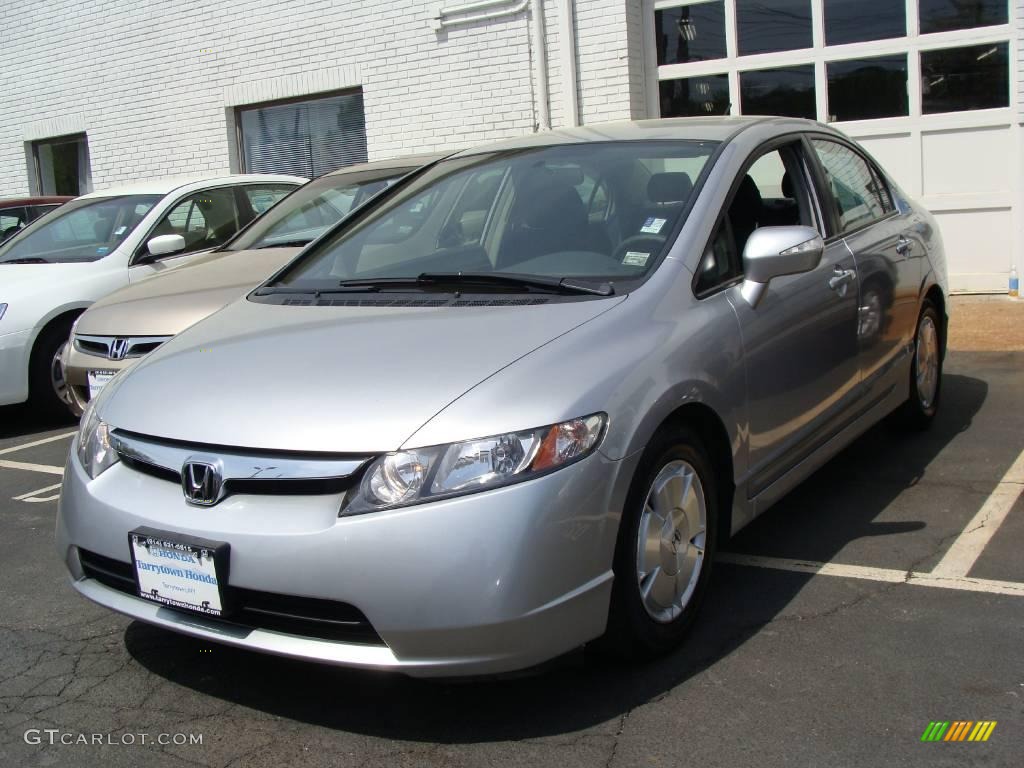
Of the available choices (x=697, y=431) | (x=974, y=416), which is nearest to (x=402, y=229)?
(x=697, y=431)

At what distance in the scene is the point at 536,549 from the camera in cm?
261

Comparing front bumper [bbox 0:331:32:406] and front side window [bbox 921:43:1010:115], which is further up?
front side window [bbox 921:43:1010:115]

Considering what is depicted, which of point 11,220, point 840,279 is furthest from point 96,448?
point 11,220

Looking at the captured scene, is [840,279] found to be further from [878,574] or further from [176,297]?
[176,297]

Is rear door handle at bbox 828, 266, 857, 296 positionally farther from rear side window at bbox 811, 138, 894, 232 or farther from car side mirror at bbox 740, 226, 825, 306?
car side mirror at bbox 740, 226, 825, 306

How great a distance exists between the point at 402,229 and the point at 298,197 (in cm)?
321

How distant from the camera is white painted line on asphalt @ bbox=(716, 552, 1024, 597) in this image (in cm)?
360

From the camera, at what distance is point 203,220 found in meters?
7.84

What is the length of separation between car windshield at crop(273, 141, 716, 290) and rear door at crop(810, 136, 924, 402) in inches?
37.2

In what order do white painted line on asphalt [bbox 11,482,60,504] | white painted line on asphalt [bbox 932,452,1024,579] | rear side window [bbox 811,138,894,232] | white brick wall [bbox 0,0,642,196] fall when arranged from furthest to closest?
white brick wall [bbox 0,0,642,196]
white painted line on asphalt [bbox 11,482,60,504]
rear side window [bbox 811,138,894,232]
white painted line on asphalt [bbox 932,452,1024,579]

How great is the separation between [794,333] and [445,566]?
178 cm

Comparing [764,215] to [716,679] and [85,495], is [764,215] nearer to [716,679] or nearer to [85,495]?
[716,679]

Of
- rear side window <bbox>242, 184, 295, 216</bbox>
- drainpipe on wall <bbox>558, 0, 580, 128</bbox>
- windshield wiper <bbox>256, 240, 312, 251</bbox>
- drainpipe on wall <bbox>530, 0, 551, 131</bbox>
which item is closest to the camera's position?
windshield wiper <bbox>256, 240, 312, 251</bbox>

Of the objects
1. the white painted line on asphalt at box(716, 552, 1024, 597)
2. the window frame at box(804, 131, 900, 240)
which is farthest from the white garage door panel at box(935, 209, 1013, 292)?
the white painted line on asphalt at box(716, 552, 1024, 597)
